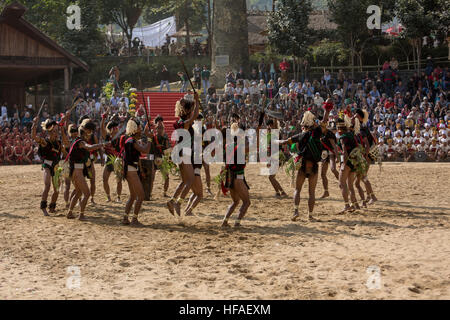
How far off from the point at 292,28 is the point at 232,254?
2471 cm

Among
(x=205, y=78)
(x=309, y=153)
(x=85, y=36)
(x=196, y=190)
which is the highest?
(x=85, y=36)

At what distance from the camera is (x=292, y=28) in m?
31.3

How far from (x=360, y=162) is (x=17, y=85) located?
89.7ft

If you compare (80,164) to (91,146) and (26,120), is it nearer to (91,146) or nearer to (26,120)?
(91,146)

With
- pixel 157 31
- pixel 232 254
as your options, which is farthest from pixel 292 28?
pixel 232 254

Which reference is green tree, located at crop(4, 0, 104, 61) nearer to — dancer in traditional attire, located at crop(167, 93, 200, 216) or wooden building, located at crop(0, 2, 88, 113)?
wooden building, located at crop(0, 2, 88, 113)

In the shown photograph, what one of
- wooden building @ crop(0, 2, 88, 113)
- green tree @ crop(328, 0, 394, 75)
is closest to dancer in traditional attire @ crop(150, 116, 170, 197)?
wooden building @ crop(0, 2, 88, 113)

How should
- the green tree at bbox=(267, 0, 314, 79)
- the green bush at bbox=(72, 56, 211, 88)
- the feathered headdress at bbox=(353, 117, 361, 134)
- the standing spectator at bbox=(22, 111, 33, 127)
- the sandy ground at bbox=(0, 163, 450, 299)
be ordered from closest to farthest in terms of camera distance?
1. the sandy ground at bbox=(0, 163, 450, 299)
2. the feathered headdress at bbox=(353, 117, 361, 134)
3. the standing spectator at bbox=(22, 111, 33, 127)
4. the green tree at bbox=(267, 0, 314, 79)
5. the green bush at bbox=(72, 56, 211, 88)

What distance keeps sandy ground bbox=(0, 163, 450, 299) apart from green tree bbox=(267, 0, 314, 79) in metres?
19.7

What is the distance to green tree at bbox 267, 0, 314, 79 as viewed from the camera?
3127 cm

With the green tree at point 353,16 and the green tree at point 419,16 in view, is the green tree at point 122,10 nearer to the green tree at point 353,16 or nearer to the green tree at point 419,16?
the green tree at point 353,16

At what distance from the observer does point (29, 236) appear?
31.6 ft

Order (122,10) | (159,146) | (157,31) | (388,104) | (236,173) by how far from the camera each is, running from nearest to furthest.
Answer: (236,173)
(159,146)
(388,104)
(122,10)
(157,31)

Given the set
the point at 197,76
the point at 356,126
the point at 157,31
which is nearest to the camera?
the point at 356,126
